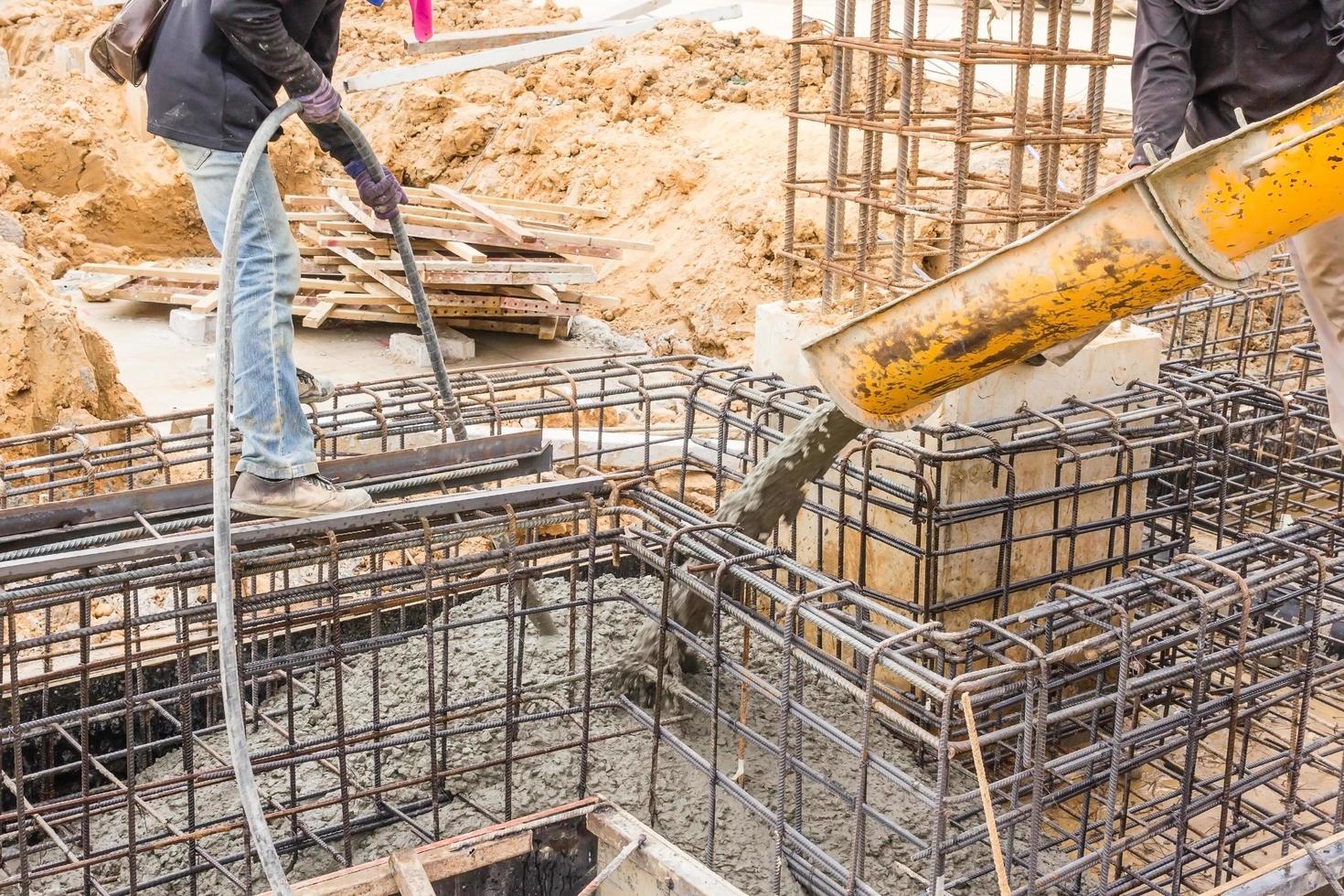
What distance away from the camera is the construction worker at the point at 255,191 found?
3.55m

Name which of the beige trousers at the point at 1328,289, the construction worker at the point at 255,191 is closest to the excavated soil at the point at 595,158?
the beige trousers at the point at 1328,289

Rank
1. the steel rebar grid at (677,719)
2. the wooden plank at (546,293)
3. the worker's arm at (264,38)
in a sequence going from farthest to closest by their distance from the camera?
the wooden plank at (546,293) < the worker's arm at (264,38) < the steel rebar grid at (677,719)

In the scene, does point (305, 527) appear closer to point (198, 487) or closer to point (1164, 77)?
point (198, 487)

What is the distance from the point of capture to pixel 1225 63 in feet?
14.4

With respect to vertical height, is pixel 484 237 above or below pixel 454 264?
above

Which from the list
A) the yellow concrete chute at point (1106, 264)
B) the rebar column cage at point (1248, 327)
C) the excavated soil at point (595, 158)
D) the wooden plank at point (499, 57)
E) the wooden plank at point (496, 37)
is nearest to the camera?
the yellow concrete chute at point (1106, 264)

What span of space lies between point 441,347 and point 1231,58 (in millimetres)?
7268

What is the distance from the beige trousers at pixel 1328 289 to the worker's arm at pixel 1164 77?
0.72 meters

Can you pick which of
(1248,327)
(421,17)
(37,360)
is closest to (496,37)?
(37,360)

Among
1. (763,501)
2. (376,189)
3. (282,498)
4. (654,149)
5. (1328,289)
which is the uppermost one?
(376,189)

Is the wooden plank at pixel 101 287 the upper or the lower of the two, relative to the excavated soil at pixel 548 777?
upper

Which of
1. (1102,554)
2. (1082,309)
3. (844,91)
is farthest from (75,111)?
(1082,309)

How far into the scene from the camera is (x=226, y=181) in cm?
369

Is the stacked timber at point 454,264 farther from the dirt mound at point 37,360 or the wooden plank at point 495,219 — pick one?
the dirt mound at point 37,360
